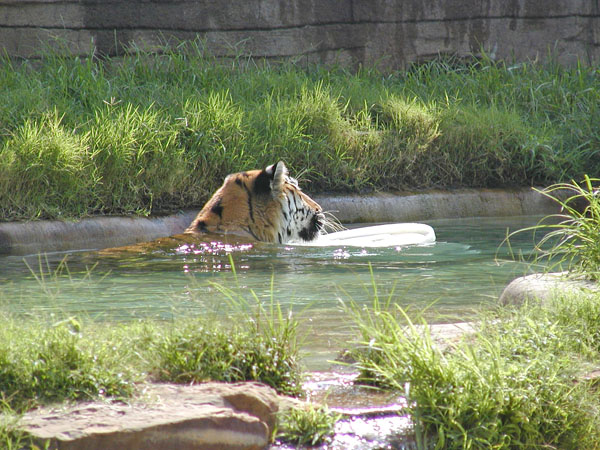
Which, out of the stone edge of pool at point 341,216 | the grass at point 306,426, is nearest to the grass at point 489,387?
→ the grass at point 306,426

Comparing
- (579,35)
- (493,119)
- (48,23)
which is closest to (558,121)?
(493,119)

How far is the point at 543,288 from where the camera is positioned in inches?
158

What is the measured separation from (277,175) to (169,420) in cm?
473

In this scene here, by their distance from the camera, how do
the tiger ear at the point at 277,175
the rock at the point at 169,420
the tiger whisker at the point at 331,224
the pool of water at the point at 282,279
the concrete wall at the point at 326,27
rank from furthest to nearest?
the concrete wall at the point at 326,27, the tiger whisker at the point at 331,224, the tiger ear at the point at 277,175, the pool of water at the point at 282,279, the rock at the point at 169,420

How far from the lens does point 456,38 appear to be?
12664 millimetres

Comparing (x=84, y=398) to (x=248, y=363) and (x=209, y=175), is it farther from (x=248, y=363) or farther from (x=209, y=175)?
(x=209, y=175)

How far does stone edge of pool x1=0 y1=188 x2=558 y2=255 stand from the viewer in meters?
7.19

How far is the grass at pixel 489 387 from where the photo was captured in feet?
9.15

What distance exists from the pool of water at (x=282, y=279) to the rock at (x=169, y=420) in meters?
0.70

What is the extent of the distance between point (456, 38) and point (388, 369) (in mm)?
10283

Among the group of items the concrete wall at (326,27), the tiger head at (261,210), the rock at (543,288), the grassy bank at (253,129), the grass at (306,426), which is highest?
the concrete wall at (326,27)

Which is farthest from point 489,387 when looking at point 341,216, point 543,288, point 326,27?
point 326,27

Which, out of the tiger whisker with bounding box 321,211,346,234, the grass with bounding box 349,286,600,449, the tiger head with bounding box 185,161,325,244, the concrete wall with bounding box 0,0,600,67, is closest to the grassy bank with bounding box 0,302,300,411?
the grass with bounding box 349,286,600,449

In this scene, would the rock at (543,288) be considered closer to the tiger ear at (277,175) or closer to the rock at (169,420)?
the rock at (169,420)
